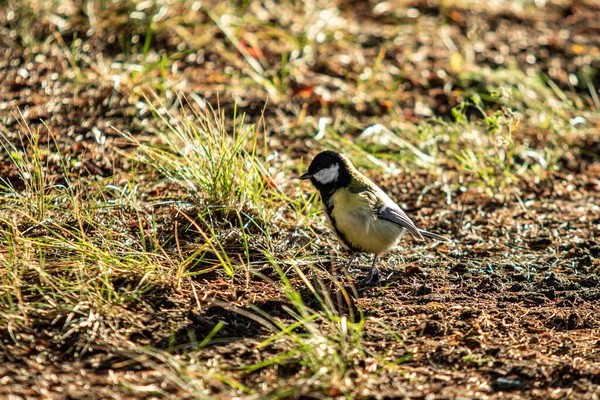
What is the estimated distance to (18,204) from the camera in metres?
4.23

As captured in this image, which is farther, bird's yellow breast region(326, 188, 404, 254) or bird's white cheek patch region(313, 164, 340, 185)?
bird's white cheek patch region(313, 164, 340, 185)

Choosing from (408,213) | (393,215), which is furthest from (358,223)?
(408,213)

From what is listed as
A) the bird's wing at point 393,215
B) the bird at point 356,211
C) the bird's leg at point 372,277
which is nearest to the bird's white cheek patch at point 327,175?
the bird at point 356,211

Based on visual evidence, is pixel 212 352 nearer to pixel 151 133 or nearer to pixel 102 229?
pixel 102 229

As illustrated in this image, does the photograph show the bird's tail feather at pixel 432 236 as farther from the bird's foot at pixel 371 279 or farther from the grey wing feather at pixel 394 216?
the bird's foot at pixel 371 279

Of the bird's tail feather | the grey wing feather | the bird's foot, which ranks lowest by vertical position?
the bird's tail feather

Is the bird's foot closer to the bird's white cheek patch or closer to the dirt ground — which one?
the dirt ground

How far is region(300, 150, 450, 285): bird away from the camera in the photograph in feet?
13.3

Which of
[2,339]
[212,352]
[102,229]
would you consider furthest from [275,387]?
[102,229]

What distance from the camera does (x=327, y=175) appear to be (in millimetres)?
4242

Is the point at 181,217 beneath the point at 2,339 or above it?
beneath

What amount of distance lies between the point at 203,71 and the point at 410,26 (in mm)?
2302

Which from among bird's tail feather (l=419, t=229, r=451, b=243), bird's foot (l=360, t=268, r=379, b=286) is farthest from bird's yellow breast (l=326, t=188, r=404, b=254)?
bird's tail feather (l=419, t=229, r=451, b=243)

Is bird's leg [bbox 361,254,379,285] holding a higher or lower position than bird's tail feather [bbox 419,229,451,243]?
higher
